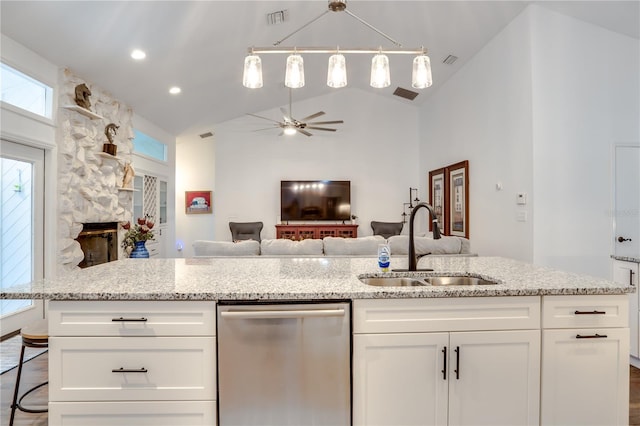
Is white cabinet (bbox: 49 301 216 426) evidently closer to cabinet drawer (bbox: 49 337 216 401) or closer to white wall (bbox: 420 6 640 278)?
cabinet drawer (bbox: 49 337 216 401)

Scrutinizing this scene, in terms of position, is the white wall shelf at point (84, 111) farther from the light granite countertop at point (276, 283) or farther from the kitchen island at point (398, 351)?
the kitchen island at point (398, 351)

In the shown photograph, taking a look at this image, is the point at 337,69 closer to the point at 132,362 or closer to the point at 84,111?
the point at 132,362

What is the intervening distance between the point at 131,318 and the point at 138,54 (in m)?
3.68

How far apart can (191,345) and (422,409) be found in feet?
3.26

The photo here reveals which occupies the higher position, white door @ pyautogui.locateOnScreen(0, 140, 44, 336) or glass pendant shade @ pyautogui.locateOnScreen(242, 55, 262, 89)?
glass pendant shade @ pyautogui.locateOnScreen(242, 55, 262, 89)

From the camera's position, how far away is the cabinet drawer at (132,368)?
148cm

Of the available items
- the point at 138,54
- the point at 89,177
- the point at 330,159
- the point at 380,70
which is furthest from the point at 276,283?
the point at 330,159

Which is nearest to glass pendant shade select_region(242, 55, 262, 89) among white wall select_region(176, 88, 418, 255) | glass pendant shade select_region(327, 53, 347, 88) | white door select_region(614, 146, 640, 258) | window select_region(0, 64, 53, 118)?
glass pendant shade select_region(327, 53, 347, 88)

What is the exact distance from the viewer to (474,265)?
212cm

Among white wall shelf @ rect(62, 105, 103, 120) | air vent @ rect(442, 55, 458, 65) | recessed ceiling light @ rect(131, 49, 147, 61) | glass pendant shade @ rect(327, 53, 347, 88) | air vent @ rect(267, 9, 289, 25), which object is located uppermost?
air vent @ rect(442, 55, 458, 65)

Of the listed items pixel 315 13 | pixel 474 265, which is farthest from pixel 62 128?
pixel 474 265

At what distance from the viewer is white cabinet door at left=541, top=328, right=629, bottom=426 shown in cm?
155

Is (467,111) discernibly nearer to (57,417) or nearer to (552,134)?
(552,134)

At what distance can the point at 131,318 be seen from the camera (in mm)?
1485
